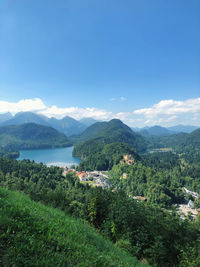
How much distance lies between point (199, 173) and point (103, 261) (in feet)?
300

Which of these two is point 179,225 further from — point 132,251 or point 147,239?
point 132,251

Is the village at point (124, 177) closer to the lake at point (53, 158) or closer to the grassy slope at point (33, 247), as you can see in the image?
the grassy slope at point (33, 247)

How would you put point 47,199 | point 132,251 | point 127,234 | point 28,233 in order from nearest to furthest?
point 28,233
point 132,251
point 127,234
point 47,199

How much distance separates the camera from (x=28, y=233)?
244 centimetres

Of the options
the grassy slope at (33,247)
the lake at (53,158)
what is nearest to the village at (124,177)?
the grassy slope at (33,247)

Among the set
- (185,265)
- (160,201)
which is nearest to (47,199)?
(185,265)

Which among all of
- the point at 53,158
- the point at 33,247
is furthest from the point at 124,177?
the point at 33,247

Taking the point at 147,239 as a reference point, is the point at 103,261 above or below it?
above

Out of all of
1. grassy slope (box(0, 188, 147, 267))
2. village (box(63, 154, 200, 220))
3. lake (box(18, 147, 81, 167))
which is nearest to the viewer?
grassy slope (box(0, 188, 147, 267))

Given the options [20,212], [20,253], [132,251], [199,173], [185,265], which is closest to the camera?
[20,253]

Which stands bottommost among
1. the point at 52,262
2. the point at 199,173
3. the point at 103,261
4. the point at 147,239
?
the point at 199,173

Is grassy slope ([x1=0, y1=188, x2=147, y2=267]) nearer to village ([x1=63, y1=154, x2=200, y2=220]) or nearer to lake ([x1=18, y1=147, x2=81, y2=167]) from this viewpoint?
village ([x1=63, y1=154, x2=200, y2=220])

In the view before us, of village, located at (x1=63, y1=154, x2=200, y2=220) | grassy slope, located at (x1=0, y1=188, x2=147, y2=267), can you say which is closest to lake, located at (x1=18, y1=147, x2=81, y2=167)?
village, located at (x1=63, y1=154, x2=200, y2=220)

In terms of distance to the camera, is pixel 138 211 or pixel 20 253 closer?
pixel 20 253
